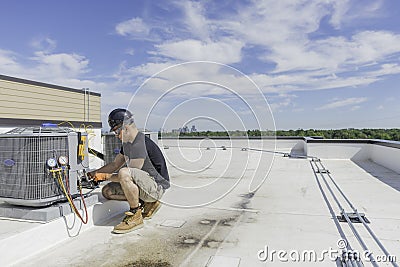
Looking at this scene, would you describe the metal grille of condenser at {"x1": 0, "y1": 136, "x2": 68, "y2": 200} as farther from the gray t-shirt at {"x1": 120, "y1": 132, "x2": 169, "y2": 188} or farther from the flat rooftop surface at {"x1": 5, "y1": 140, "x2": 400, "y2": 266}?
the gray t-shirt at {"x1": 120, "y1": 132, "x2": 169, "y2": 188}

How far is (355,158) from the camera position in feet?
26.9

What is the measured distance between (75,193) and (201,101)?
76.1 inches

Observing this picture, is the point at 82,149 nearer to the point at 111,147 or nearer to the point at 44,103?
the point at 111,147

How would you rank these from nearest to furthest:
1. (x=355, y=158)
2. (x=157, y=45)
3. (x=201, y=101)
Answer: (x=201, y=101)
(x=157, y=45)
(x=355, y=158)

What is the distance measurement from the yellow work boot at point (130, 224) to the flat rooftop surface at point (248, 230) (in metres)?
0.07

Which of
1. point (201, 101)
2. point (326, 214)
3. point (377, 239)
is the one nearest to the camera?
point (377, 239)

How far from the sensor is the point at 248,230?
8.83 ft

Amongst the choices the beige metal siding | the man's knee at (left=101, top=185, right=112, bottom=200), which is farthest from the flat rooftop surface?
the beige metal siding

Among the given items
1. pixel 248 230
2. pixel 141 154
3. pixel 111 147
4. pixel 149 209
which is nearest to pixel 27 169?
pixel 141 154

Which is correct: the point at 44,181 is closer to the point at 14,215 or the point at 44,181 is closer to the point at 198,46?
the point at 14,215

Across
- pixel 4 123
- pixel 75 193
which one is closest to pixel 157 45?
pixel 4 123

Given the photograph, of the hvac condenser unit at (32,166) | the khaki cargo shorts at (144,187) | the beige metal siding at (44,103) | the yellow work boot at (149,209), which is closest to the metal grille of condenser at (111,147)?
the khaki cargo shorts at (144,187)

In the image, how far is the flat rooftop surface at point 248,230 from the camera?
212 centimetres

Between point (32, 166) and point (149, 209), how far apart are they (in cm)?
122
